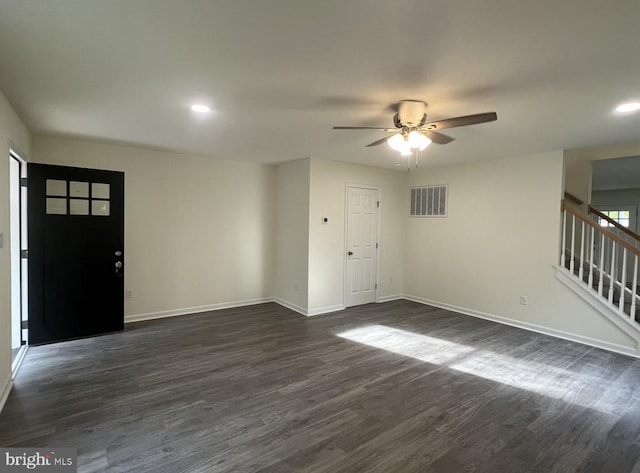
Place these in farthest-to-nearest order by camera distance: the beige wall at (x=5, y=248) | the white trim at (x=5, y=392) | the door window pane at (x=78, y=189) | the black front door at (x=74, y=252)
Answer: the door window pane at (x=78, y=189)
the black front door at (x=74, y=252)
the beige wall at (x=5, y=248)
the white trim at (x=5, y=392)

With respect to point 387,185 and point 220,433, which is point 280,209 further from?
point 220,433

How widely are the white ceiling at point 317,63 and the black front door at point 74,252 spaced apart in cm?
80

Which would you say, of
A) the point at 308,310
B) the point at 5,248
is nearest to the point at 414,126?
the point at 308,310

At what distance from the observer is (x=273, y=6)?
1574 millimetres

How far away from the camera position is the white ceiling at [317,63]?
1621 millimetres

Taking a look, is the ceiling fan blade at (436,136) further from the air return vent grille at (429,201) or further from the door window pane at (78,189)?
the door window pane at (78,189)

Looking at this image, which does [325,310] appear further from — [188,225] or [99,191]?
[99,191]

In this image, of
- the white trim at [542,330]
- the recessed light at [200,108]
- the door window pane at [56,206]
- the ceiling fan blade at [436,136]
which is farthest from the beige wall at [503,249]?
the door window pane at [56,206]

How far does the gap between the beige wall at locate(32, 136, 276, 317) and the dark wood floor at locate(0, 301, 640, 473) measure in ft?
3.11

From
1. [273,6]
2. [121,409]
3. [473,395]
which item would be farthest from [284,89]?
[473,395]

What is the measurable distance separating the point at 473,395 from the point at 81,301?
4.56m

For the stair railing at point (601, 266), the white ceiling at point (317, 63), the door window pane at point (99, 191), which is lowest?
the stair railing at point (601, 266)

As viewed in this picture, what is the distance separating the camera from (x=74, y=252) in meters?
4.13

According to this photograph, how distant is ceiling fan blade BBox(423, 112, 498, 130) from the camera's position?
7.85 ft
